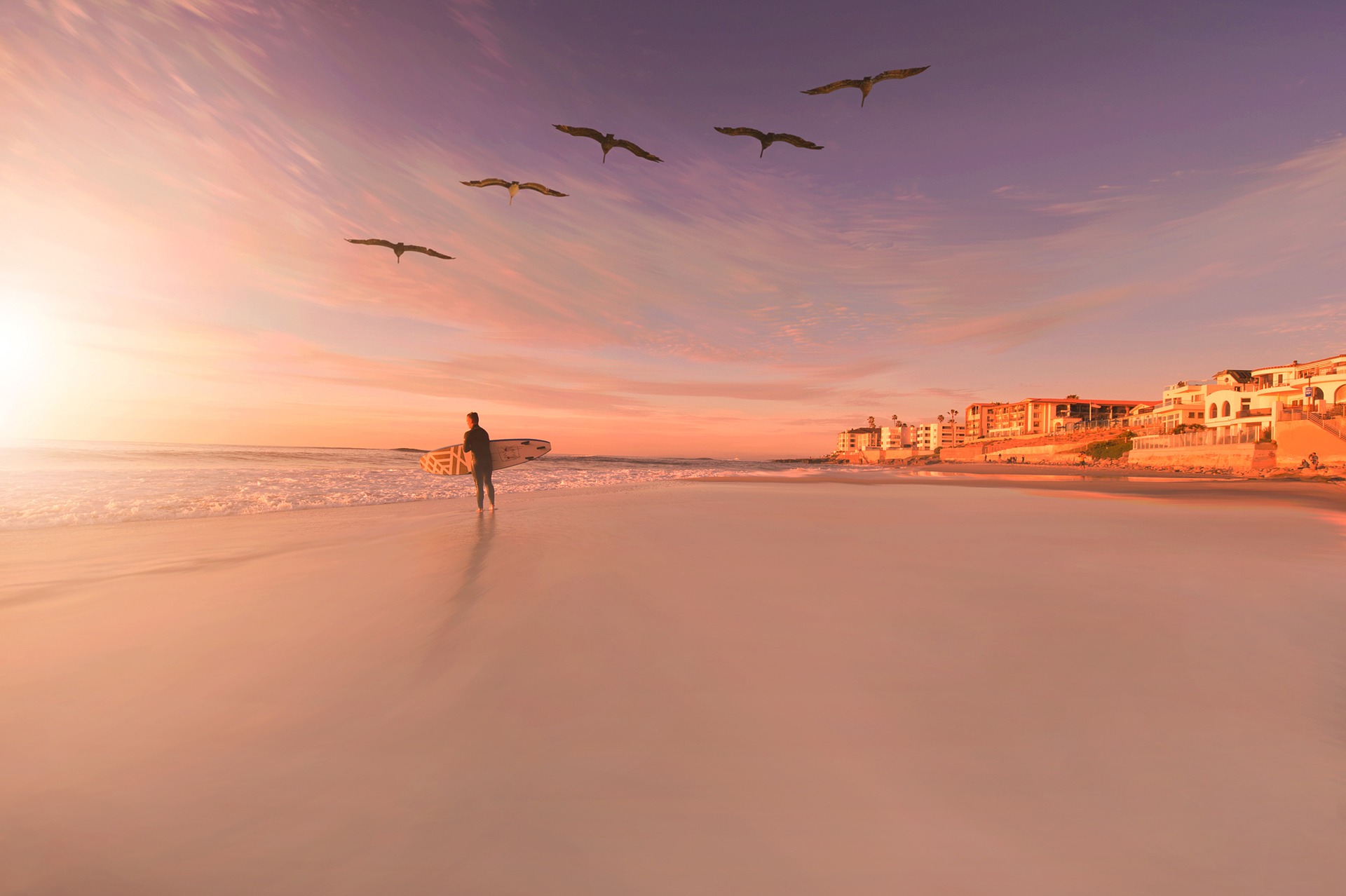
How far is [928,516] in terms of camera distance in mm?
11023

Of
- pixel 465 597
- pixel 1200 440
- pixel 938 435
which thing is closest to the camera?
pixel 465 597

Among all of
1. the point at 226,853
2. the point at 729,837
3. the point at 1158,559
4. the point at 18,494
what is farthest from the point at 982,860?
the point at 18,494

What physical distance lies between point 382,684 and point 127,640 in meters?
2.65

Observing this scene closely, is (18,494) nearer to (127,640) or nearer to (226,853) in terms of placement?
(127,640)

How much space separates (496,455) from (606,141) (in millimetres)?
11606

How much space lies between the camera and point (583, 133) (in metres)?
13.4

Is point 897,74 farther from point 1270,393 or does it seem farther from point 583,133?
point 1270,393

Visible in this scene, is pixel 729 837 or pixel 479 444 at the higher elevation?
pixel 479 444

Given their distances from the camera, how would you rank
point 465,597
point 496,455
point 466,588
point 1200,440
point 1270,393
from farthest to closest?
point 1270,393, point 1200,440, point 496,455, point 466,588, point 465,597

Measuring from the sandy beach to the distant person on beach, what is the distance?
205 inches

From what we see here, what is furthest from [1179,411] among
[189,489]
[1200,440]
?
[189,489]

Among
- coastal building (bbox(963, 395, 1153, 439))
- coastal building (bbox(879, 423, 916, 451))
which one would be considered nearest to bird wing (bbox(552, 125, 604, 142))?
coastal building (bbox(963, 395, 1153, 439))

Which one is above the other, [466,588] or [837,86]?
[837,86]

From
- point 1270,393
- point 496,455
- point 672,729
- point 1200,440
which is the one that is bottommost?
point 672,729
